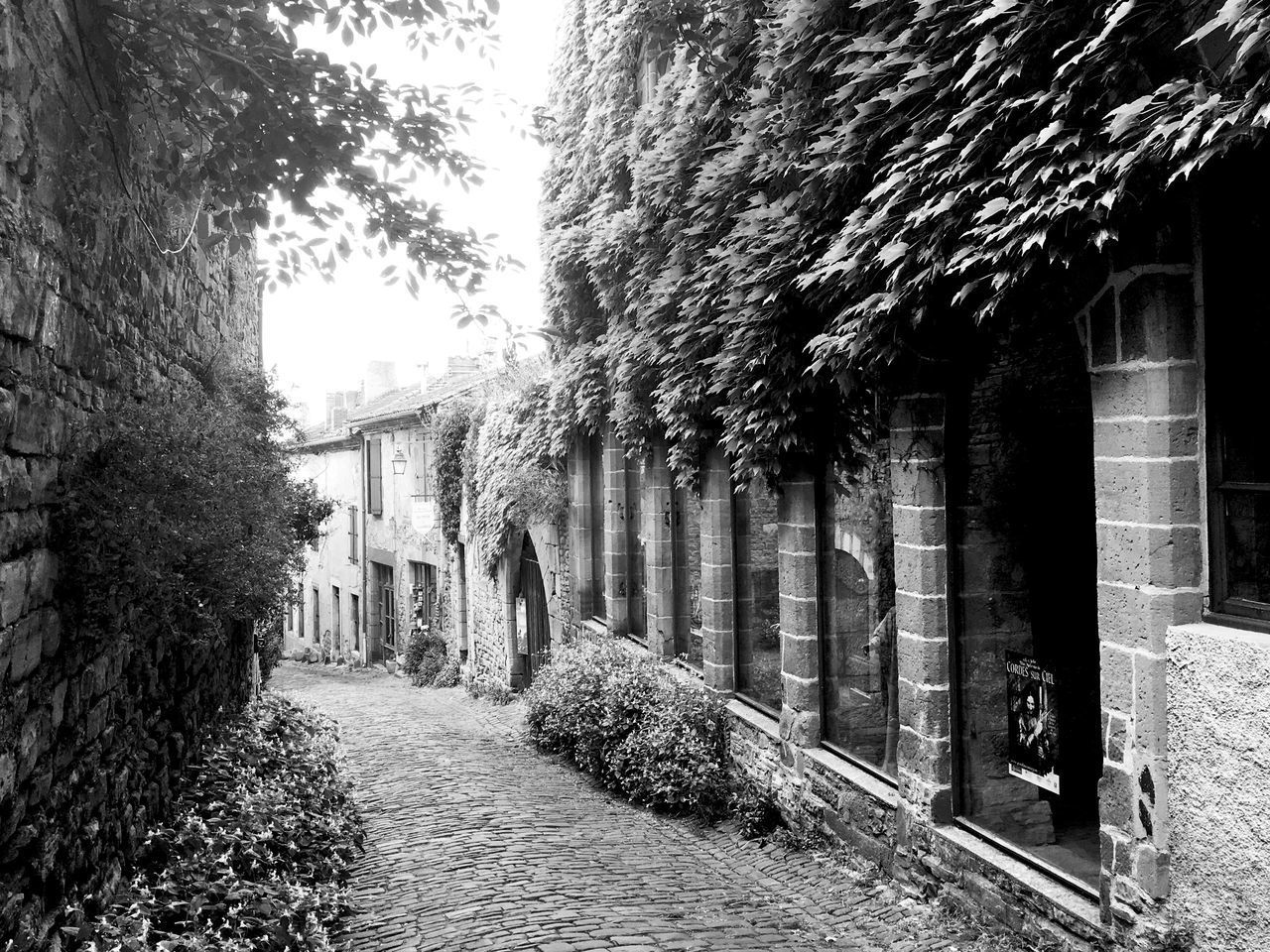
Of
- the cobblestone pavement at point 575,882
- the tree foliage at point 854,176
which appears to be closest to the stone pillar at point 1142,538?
the tree foliage at point 854,176

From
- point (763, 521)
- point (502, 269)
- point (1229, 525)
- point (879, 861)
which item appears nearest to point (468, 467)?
point (763, 521)

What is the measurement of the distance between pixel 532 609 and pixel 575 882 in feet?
30.3

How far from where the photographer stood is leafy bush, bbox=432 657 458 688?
18.2m

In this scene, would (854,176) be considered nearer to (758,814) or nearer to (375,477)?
(758,814)

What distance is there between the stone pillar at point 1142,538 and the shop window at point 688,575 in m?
5.23

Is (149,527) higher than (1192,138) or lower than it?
lower

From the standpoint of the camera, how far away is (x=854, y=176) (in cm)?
502

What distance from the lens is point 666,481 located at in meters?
9.62

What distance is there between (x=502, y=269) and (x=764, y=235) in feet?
5.01

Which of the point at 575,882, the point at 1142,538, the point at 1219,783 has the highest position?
the point at 1142,538

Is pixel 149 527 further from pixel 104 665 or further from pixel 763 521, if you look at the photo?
pixel 763 521

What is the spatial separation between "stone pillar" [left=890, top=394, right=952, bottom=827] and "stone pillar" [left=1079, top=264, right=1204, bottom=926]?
4.17 ft

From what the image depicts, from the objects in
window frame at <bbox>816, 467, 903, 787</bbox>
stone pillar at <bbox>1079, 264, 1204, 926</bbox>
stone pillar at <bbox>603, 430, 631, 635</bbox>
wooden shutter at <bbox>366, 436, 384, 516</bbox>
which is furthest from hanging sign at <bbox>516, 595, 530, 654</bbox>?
stone pillar at <bbox>1079, 264, 1204, 926</bbox>

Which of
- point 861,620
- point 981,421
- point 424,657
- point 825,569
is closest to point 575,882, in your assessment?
point 861,620
